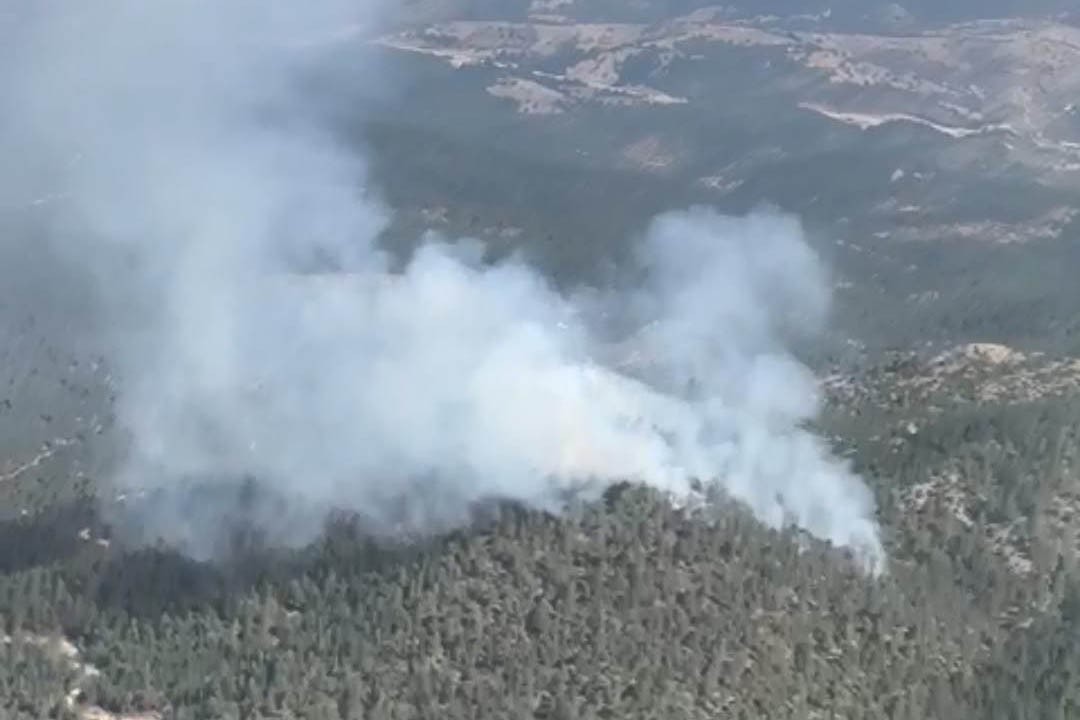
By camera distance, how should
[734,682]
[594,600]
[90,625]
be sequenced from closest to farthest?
1. [734,682]
2. [594,600]
3. [90,625]

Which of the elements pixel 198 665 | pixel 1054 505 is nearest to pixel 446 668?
pixel 198 665

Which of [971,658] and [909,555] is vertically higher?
[909,555]

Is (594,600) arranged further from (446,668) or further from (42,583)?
(42,583)

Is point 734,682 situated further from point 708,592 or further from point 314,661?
point 314,661

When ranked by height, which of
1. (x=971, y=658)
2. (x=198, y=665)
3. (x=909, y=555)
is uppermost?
(x=909, y=555)

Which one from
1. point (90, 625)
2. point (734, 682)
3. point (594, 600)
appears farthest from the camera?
point (90, 625)

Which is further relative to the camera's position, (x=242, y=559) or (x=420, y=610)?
(x=242, y=559)

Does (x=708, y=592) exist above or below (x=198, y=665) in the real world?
above

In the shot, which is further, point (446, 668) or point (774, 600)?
point (774, 600)

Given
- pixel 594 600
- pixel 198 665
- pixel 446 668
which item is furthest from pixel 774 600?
pixel 198 665
